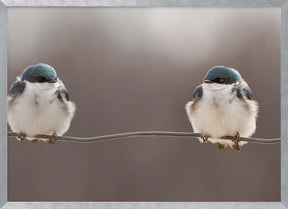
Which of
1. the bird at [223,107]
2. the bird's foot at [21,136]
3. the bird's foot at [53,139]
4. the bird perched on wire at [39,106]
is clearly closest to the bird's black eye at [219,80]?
the bird at [223,107]

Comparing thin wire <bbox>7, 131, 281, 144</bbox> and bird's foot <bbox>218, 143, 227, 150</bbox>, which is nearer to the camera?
thin wire <bbox>7, 131, 281, 144</bbox>

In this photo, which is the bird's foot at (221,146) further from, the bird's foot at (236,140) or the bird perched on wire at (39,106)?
the bird perched on wire at (39,106)

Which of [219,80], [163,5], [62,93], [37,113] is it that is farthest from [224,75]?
[37,113]

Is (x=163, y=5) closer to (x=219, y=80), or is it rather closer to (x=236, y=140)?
(x=219, y=80)

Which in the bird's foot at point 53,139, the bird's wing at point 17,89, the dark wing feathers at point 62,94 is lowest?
the bird's foot at point 53,139

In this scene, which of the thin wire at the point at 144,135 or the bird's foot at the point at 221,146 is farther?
the bird's foot at the point at 221,146

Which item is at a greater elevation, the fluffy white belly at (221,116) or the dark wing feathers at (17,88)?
the dark wing feathers at (17,88)

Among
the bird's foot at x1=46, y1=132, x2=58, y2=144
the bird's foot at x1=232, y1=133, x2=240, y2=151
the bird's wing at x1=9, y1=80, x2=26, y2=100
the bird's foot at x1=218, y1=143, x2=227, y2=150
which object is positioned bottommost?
the bird's foot at x1=218, y1=143, x2=227, y2=150

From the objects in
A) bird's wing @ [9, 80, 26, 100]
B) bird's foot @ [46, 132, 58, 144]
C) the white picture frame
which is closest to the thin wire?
bird's foot @ [46, 132, 58, 144]

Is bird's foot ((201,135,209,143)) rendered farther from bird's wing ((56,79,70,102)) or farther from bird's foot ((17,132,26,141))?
bird's foot ((17,132,26,141))
